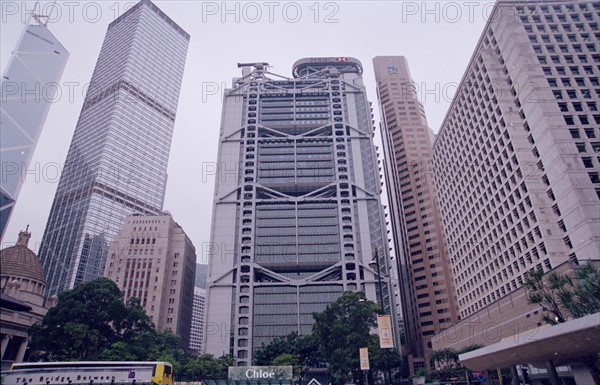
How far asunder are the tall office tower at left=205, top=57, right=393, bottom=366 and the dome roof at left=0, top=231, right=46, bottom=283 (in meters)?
37.5

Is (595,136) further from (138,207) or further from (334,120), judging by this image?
(138,207)

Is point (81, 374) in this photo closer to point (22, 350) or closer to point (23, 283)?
point (22, 350)

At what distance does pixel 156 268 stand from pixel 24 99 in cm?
6214

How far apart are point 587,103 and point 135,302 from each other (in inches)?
2783

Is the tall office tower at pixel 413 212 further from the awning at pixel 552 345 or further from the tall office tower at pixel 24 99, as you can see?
the tall office tower at pixel 24 99

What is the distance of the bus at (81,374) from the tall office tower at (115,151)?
107534 mm

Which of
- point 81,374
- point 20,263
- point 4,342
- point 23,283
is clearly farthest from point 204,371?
point 20,263

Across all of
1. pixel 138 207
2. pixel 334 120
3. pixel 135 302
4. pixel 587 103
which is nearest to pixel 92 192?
pixel 138 207

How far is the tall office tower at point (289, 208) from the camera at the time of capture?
96438mm

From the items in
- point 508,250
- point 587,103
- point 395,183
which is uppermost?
point 395,183

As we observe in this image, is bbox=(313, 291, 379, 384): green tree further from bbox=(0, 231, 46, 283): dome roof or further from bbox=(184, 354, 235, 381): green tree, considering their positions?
bbox=(0, 231, 46, 283): dome roof

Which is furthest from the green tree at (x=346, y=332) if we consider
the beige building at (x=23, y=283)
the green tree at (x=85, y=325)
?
the beige building at (x=23, y=283)

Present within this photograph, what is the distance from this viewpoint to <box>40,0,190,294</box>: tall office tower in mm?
135750

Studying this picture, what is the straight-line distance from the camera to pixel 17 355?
51.3 metres
